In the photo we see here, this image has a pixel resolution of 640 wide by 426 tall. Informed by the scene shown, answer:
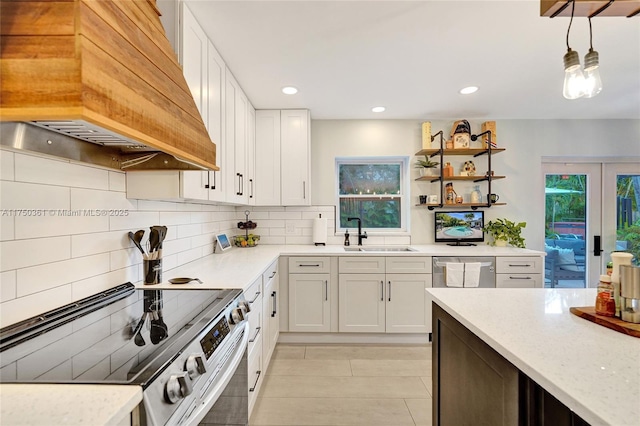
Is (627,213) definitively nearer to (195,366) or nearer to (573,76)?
(573,76)

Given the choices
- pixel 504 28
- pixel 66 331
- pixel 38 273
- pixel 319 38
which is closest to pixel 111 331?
pixel 66 331

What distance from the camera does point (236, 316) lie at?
137 cm

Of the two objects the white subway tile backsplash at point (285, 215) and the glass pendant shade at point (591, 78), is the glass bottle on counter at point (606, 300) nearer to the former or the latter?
the glass pendant shade at point (591, 78)

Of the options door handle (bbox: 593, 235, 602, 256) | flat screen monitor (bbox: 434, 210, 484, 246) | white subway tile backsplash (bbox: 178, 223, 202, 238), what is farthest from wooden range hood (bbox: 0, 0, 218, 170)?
door handle (bbox: 593, 235, 602, 256)

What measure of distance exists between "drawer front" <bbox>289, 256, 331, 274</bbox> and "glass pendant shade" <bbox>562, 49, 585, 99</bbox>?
7.27 feet

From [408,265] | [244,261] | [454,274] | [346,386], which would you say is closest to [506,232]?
[454,274]

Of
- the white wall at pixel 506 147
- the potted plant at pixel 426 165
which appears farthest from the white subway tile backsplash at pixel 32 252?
the potted plant at pixel 426 165

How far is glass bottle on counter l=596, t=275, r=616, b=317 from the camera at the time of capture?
3.29 feet

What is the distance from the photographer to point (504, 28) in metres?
1.83

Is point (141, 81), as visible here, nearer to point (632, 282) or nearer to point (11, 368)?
point (11, 368)

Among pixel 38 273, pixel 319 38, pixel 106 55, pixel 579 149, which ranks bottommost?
pixel 38 273

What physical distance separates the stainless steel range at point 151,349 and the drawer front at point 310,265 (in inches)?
56.7

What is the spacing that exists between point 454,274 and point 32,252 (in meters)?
3.03

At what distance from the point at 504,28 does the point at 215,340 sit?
2349 millimetres
